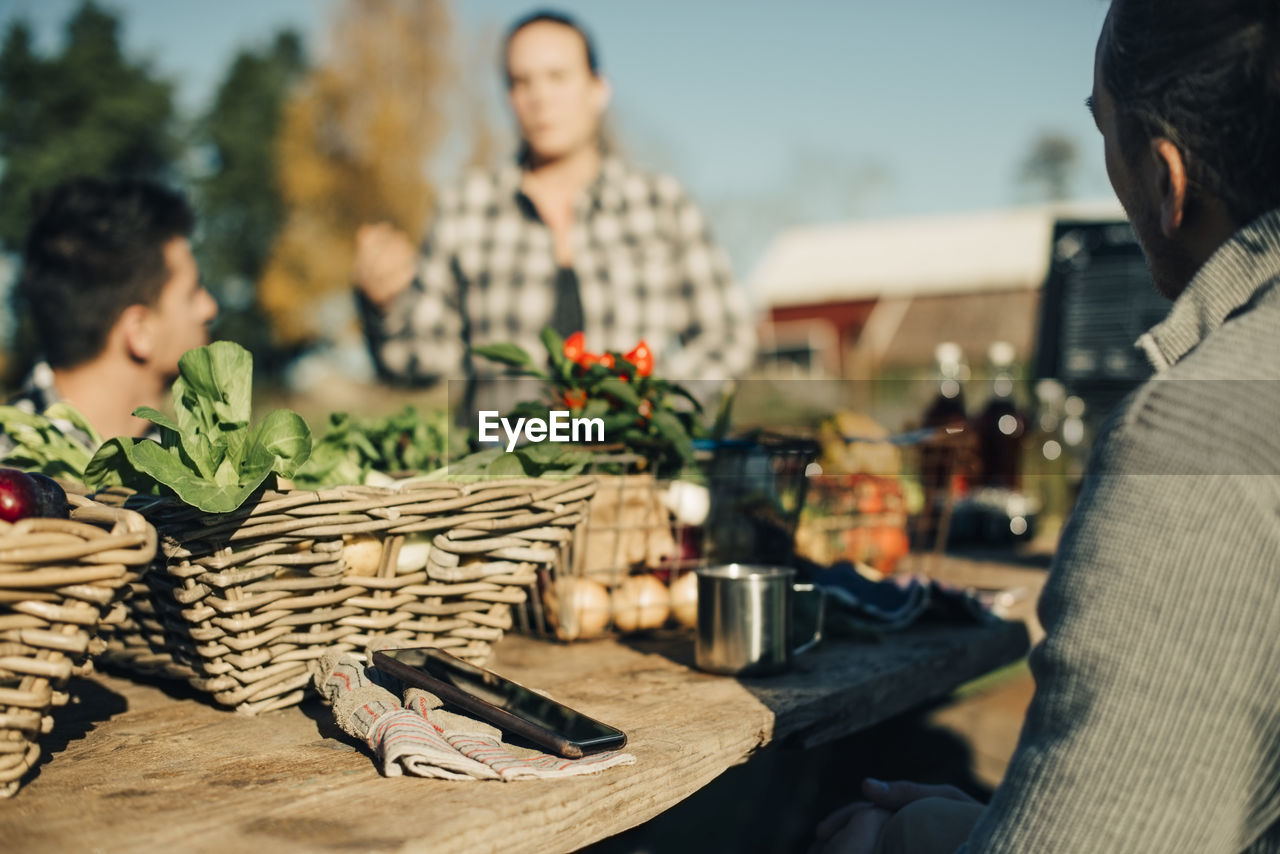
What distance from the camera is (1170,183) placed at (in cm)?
99

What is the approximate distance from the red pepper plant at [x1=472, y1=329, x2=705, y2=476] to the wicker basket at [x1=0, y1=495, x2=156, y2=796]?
0.78m

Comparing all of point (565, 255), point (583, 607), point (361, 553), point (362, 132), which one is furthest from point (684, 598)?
point (362, 132)

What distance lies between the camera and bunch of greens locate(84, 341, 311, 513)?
1.11 meters

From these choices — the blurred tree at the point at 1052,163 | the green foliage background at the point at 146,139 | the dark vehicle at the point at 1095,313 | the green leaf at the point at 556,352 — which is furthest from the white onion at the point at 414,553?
the blurred tree at the point at 1052,163

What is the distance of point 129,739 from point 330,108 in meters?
25.6

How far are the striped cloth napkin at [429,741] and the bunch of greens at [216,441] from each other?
26 cm

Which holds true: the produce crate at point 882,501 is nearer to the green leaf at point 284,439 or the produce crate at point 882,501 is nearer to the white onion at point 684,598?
the white onion at point 684,598

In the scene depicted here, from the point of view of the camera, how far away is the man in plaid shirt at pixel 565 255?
3.04 meters

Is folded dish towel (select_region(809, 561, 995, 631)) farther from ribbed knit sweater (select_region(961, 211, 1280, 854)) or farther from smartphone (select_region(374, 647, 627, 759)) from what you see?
ribbed knit sweater (select_region(961, 211, 1280, 854))

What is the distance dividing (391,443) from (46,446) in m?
0.58

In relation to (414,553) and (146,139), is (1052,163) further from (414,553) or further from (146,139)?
(414,553)

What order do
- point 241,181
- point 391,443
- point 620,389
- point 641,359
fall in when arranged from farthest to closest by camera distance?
point 241,181 < point 391,443 < point 641,359 < point 620,389

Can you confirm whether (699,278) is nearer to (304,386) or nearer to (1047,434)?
(1047,434)

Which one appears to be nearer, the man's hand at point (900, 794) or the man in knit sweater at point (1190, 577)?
the man in knit sweater at point (1190, 577)
